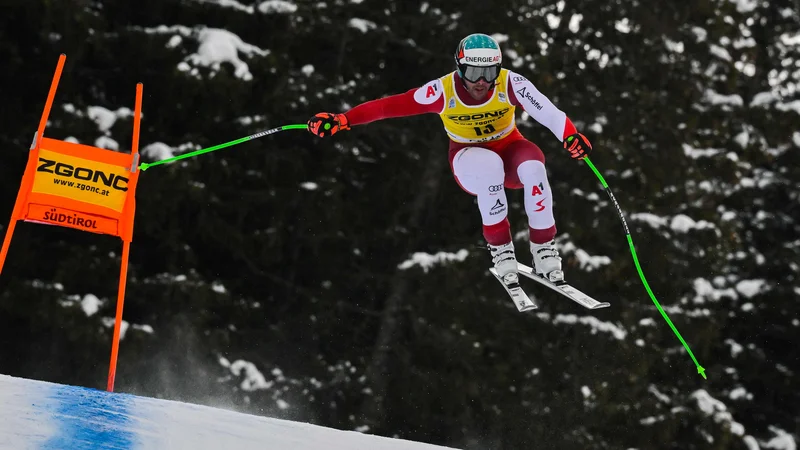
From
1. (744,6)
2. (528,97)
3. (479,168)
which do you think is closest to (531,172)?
(479,168)

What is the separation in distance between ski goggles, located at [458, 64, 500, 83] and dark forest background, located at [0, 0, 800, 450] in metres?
5.95

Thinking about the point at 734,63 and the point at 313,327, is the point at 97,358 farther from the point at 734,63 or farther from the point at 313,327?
the point at 734,63

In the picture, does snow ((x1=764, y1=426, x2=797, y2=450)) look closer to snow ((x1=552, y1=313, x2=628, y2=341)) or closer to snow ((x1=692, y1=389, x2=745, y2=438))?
snow ((x1=692, y1=389, x2=745, y2=438))

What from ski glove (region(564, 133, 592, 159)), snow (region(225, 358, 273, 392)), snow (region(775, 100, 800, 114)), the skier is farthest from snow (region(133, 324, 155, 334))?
snow (region(775, 100, 800, 114))

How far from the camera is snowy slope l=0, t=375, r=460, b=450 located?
5559mm

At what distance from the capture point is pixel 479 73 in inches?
249

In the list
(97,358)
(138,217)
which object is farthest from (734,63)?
(97,358)

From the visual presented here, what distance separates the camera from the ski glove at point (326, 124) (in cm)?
650

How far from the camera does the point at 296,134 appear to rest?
43.6ft

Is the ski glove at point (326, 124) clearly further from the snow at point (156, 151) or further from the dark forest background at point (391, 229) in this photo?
the dark forest background at point (391, 229)

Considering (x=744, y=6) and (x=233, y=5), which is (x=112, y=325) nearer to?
(x=233, y=5)

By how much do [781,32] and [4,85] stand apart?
922 cm

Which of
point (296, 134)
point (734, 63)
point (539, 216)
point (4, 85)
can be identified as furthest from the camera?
point (734, 63)

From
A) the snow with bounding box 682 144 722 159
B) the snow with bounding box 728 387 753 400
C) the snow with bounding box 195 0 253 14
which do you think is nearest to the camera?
the snow with bounding box 195 0 253 14
